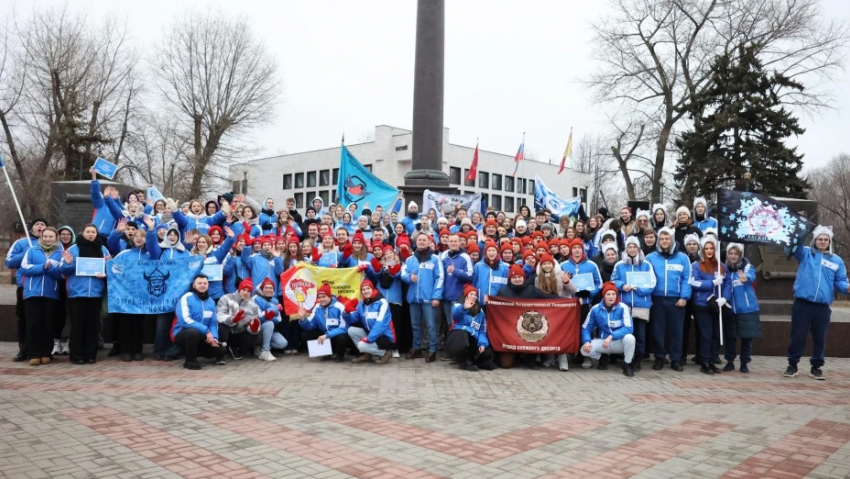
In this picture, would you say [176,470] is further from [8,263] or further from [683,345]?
[683,345]

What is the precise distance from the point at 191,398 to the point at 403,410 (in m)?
2.40

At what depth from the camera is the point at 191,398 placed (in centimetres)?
727

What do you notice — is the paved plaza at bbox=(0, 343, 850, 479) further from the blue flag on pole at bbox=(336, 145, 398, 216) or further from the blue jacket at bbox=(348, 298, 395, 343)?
the blue flag on pole at bbox=(336, 145, 398, 216)

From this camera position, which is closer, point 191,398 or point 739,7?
point 191,398

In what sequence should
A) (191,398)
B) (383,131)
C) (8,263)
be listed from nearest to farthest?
(191,398)
(8,263)
(383,131)

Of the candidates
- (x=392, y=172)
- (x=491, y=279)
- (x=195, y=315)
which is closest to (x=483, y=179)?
(x=392, y=172)

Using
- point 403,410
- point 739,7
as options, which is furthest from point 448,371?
point 739,7

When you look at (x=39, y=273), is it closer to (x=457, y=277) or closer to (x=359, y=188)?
(x=457, y=277)

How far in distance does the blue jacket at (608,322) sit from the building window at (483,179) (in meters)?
68.0

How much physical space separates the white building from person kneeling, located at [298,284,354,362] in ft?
190

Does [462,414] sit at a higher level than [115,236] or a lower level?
lower

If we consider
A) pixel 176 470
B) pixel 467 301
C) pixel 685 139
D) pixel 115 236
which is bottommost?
pixel 176 470

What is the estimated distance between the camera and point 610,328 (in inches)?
388

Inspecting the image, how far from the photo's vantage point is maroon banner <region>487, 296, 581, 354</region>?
9.98 metres
